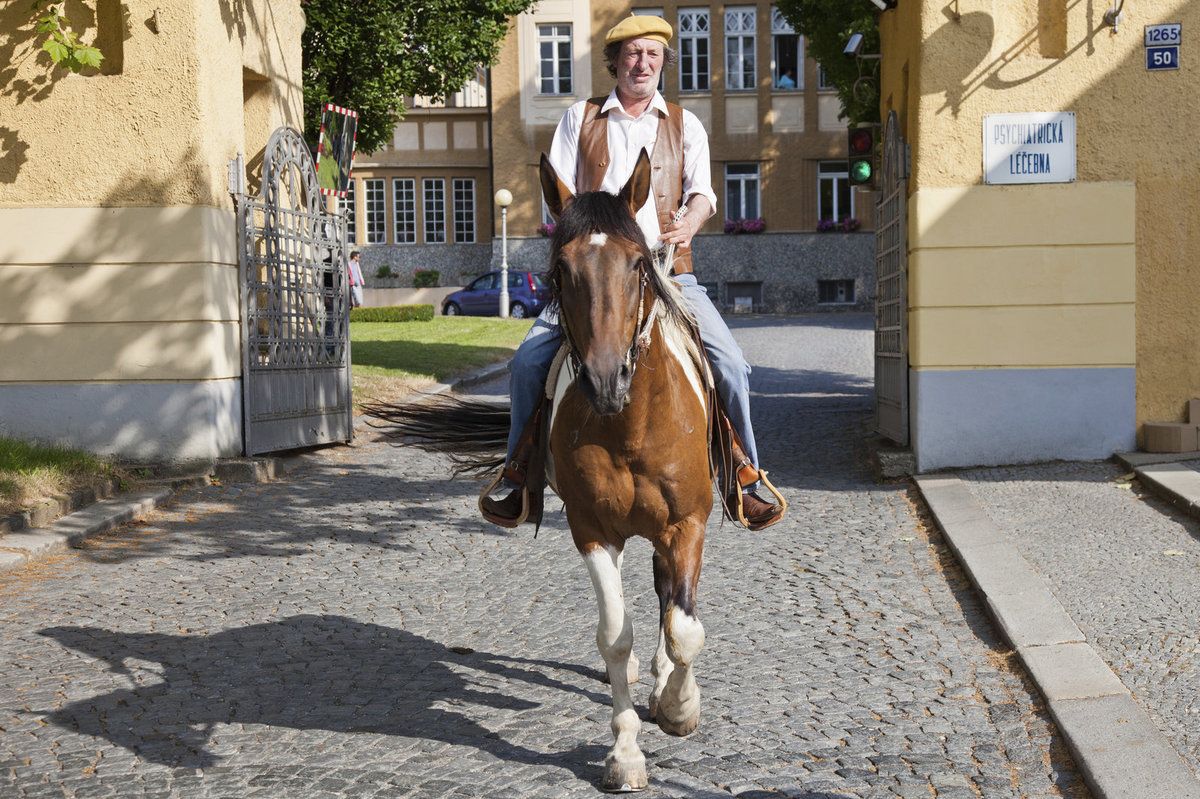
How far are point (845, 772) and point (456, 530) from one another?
5.53 m

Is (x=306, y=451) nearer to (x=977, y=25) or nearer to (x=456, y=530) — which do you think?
(x=456, y=530)

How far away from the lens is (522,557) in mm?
9164

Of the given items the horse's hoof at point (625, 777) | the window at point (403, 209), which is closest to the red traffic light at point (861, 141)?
the horse's hoof at point (625, 777)

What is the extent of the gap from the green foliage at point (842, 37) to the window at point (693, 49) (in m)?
25.5

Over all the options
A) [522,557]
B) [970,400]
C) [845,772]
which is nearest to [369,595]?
[522,557]

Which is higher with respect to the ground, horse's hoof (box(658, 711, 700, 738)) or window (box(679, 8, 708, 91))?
window (box(679, 8, 708, 91))

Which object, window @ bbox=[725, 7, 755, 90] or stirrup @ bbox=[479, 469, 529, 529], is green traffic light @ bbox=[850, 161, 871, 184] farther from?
window @ bbox=[725, 7, 755, 90]

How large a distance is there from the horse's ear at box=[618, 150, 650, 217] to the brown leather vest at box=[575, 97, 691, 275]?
912 mm

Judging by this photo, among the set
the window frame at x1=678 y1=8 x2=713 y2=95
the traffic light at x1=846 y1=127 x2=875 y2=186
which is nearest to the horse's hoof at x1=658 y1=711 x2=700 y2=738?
the traffic light at x1=846 y1=127 x2=875 y2=186

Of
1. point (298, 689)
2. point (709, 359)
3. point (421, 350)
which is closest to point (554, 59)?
point (421, 350)

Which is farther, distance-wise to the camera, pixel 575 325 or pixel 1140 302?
pixel 1140 302

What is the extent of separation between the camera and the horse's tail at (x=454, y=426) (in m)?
7.25

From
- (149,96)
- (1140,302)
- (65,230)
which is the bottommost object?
(1140,302)

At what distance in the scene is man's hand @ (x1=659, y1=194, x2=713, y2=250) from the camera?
5.40m
